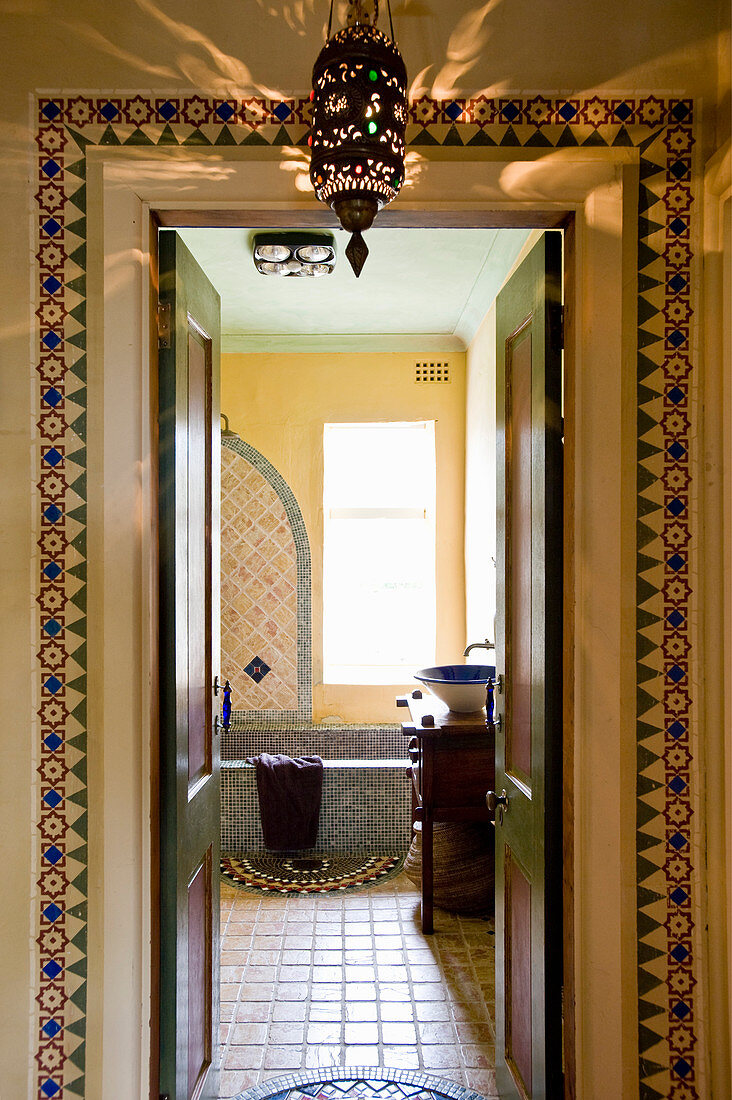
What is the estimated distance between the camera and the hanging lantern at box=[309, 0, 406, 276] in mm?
1659

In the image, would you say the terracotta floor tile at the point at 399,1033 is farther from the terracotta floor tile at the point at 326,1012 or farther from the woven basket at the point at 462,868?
the woven basket at the point at 462,868

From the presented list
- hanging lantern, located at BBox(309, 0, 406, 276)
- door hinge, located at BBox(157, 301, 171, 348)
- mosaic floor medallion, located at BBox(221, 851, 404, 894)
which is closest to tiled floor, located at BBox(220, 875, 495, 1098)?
mosaic floor medallion, located at BBox(221, 851, 404, 894)

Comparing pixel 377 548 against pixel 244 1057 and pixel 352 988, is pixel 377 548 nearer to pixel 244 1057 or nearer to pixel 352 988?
pixel 352 988

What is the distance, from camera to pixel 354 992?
336cm

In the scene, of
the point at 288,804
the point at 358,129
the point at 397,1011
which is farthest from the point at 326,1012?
the point at 358,129

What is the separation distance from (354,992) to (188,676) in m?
1.93

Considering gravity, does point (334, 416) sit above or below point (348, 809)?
above

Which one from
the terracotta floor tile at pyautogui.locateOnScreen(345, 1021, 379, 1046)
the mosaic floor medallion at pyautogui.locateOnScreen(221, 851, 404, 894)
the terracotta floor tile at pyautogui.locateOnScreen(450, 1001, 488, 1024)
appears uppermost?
the terracotta floor tile at pyautogui.locateOnScreen(345, 1021, 379, 1046)

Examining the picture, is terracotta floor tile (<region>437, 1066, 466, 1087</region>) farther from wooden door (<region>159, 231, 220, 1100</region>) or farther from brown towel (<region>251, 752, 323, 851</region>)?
brown towel (<region>251, 752, 323, 851</region>)

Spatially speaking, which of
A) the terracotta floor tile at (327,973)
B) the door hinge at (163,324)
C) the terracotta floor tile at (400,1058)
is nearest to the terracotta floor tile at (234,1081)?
the terracotta floor tile at (400,1058)

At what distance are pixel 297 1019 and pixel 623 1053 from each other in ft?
5.33

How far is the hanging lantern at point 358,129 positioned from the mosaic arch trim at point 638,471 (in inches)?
9.7

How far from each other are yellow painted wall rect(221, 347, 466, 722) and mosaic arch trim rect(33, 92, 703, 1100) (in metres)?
3.69

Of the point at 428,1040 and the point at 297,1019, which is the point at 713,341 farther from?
the point at 297,1019
